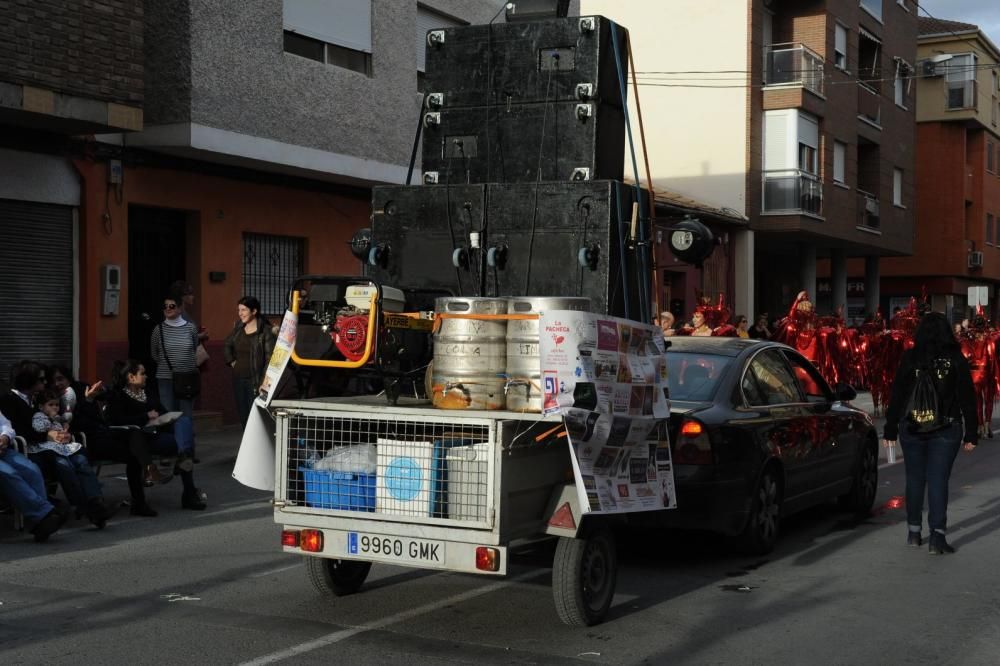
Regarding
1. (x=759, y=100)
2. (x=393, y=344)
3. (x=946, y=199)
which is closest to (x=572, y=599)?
(x=393, y=344)

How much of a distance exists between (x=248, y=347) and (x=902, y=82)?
33.2m

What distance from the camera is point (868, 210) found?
1483 inches

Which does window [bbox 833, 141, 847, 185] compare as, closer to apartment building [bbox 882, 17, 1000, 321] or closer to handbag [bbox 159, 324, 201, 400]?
apartment building [bbox 882, 17, 1000, 321]

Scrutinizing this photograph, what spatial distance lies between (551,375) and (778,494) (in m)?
3.74

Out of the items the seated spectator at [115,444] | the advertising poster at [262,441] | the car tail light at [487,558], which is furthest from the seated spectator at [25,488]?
the car tail light at [487,558]

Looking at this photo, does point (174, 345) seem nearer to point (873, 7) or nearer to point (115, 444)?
point (115, 444)

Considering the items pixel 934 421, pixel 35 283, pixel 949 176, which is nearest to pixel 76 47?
pixel 35 283

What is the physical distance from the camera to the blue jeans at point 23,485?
344 inches

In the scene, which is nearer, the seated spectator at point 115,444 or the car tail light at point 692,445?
the car tail light at point 692,445

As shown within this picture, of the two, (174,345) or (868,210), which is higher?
(868,210)

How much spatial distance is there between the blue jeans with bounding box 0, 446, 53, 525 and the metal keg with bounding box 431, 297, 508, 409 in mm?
3970

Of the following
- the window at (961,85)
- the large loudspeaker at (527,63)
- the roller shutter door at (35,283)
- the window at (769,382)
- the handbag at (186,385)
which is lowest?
the handbag at (186,385)

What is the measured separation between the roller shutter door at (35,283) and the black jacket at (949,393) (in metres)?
9.85

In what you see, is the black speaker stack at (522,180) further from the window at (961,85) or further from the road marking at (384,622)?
the window at (961,85)
